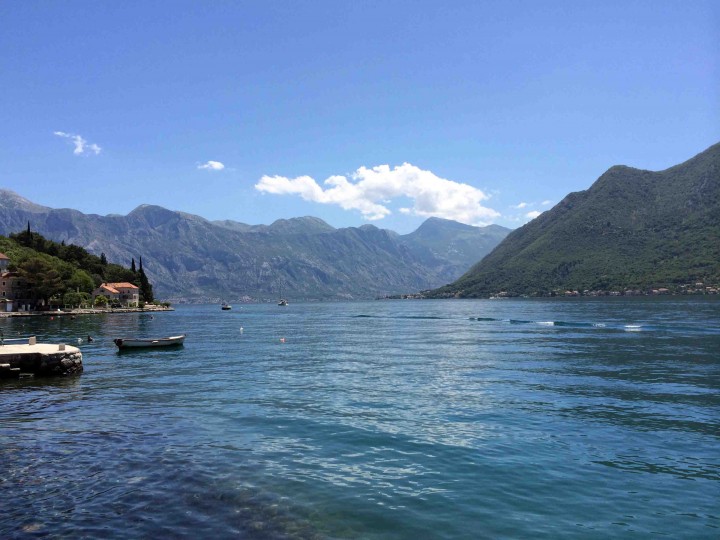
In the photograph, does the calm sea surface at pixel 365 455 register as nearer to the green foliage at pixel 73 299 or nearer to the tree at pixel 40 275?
the tree at pixel 40 275

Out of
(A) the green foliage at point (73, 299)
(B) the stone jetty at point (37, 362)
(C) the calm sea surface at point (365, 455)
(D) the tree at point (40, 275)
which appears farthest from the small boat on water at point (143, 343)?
(A) the green foliage at point (73, 299)

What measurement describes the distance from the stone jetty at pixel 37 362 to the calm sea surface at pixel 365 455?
191 cm

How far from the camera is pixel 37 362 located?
3941 centimetres

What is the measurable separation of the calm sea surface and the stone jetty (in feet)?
6.25

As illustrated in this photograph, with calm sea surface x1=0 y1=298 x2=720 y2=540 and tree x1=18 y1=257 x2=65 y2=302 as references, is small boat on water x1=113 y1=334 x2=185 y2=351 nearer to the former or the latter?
calm sea surface x1=0 y1=298 x2=720 y2=540

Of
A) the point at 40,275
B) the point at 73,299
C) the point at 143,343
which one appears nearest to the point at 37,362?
the point at 143,343

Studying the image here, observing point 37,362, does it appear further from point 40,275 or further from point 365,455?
point 40,275

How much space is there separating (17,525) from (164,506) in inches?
140

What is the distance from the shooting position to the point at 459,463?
721 inches

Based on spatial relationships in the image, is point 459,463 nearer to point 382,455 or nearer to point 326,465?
point 382,455

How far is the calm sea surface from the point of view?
44.0 ft

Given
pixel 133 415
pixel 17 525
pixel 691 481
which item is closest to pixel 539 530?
pixel 691 481

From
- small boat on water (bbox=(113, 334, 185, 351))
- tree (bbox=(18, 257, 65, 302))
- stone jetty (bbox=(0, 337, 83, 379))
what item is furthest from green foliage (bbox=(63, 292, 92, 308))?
stone jetty (bbox=(0, 337, 83, 379))

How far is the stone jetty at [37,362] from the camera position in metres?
38.6
